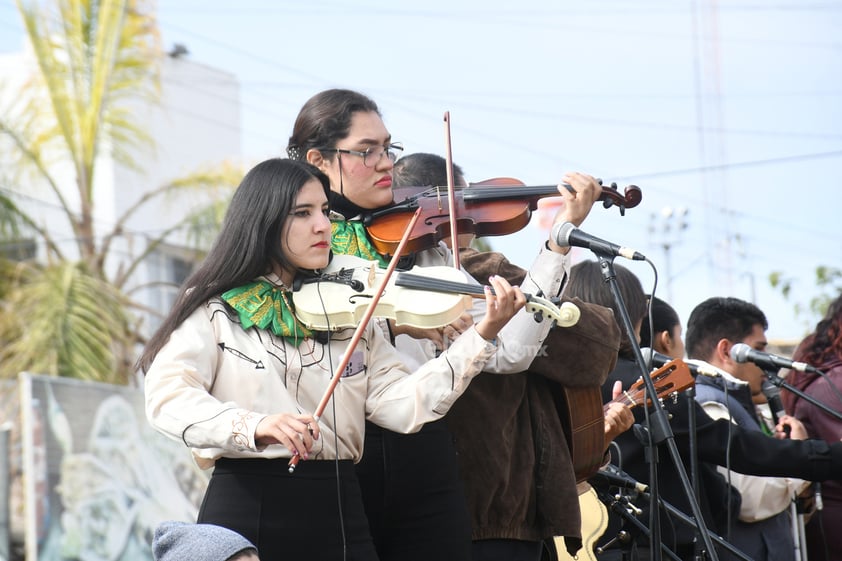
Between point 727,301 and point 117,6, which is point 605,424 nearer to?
point 727,301

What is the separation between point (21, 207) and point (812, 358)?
8521mm

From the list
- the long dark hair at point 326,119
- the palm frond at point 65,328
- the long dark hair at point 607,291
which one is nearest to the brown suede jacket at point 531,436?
the long dark hair at point 607,291

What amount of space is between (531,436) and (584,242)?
706 millimetres

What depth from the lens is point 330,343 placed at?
3043 mm

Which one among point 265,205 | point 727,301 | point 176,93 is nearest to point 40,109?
point 176,93

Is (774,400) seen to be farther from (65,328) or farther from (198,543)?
(65,328)

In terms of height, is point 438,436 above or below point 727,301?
below

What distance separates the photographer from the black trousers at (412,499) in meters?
3.08

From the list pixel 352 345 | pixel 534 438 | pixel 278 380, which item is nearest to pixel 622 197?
pixel 534 438

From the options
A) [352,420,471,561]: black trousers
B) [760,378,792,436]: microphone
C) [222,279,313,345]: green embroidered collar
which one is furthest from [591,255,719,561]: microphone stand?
[760,378,792,436]: microphone

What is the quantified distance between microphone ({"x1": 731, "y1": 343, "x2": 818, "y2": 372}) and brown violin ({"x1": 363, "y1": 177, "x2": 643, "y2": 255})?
1.13m

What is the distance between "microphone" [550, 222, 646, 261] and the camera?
3.05 m

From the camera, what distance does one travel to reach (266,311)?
299cm

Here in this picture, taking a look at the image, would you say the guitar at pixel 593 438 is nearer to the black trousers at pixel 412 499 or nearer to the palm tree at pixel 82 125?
the black trousers at pixel 412 499
